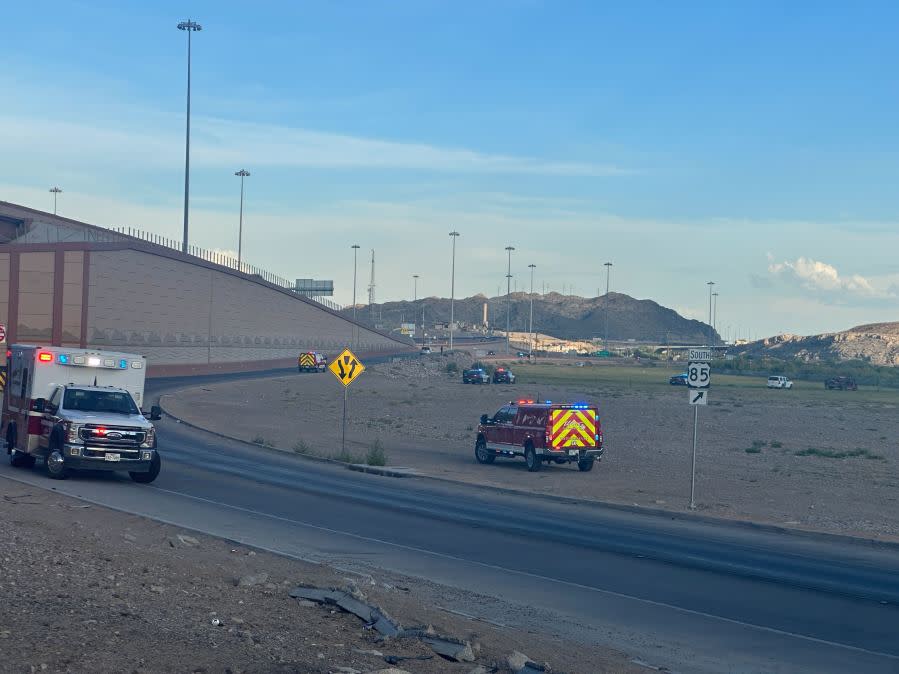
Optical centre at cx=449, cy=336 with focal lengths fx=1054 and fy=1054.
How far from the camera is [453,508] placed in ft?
73.7

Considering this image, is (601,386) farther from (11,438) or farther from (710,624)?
(710,624)

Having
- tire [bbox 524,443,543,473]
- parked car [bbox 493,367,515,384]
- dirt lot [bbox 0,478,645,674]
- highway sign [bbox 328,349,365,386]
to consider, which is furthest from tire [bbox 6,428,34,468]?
parked car [bbox 493,367,515,384]

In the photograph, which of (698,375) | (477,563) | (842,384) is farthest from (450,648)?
(842,384)

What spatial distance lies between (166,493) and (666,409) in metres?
43.7

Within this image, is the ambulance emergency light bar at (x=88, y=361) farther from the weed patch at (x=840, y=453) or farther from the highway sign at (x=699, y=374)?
the weed patch at (x=840, y=453)

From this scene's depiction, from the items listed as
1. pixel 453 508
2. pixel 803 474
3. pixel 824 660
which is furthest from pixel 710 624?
pixel 803 474

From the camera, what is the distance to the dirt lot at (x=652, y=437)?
85.6ft

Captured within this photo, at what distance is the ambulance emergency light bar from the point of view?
79.5ft

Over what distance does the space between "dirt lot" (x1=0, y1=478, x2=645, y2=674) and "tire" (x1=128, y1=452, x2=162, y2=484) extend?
8.99 m

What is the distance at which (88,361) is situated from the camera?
24750 mm

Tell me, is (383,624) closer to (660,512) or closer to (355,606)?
(355,606)

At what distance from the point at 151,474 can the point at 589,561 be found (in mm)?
11704

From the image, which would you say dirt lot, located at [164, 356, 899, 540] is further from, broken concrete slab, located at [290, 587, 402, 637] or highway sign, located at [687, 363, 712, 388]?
broken concrete slab, located at [290, 587, 402, 637]

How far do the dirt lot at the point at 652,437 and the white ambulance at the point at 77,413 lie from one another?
9.35 meters
